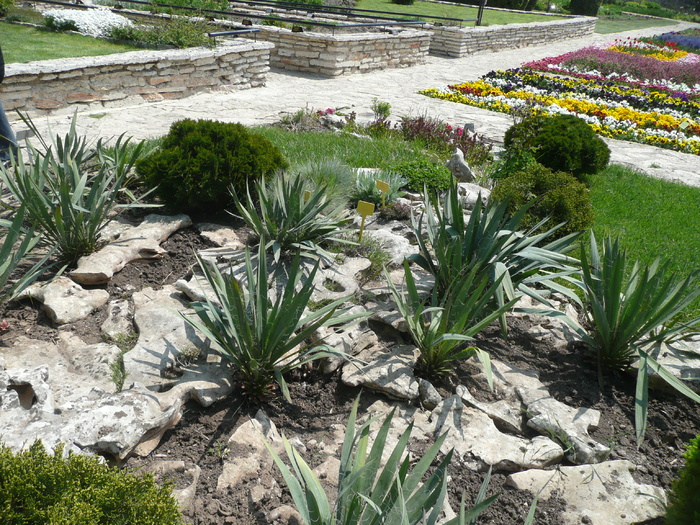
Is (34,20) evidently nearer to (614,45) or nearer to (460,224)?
(460,224)

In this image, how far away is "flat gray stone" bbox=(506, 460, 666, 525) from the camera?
2.35 meters

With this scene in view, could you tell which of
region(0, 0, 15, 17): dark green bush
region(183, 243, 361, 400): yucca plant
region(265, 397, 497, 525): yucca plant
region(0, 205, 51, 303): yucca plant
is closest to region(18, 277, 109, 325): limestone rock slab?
region(0, 205, 51, 303): yucca plant

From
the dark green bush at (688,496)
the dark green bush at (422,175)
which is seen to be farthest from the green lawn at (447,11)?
the dark green bush at (688,496)

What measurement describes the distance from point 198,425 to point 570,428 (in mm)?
1800

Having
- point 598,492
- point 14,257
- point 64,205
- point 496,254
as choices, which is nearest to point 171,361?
point 14,257

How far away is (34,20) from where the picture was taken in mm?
11484

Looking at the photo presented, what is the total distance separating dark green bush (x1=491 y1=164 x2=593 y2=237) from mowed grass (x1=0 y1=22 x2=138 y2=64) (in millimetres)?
7215

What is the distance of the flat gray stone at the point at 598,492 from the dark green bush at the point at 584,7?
36.5 meters

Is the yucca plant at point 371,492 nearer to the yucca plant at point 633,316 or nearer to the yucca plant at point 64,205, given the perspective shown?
the yucca plant at point 633,316

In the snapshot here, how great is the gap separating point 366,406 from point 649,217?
14.4 feet

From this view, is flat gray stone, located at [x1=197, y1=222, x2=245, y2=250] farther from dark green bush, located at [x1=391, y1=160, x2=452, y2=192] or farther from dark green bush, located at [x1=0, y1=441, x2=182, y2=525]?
dark green bush, located at [x1=0, y1=441, x2=182, y2=525]

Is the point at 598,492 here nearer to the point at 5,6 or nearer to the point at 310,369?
the point at 310,369

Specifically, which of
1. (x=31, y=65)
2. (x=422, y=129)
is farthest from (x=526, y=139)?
(x=31, y=65)

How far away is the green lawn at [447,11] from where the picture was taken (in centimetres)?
2366
